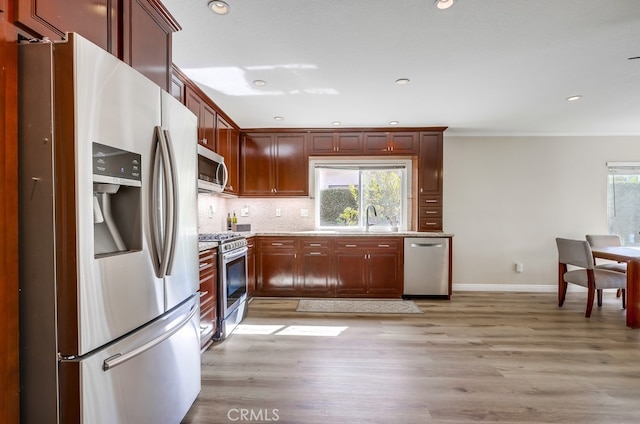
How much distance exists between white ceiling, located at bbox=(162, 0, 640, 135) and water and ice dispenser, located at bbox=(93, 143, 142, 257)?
3.76 ft

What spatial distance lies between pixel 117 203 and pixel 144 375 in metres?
0.72

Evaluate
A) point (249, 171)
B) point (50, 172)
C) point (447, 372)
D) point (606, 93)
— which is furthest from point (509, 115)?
point (50, 172)

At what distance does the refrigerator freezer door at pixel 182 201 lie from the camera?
4.69ft

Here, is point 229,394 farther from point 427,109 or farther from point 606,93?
point 606,93

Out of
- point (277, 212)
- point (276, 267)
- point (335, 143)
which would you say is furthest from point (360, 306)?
point (335, 143)

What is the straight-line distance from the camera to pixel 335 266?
4090 mm

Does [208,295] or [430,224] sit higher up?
[430,224]

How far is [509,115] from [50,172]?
14.4ft

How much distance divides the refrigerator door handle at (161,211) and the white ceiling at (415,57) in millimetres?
990

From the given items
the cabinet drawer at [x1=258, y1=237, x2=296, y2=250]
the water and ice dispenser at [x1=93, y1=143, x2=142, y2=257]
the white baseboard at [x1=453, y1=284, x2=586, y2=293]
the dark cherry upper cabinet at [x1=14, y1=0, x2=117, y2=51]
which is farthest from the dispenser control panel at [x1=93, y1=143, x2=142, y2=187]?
the white baseboard at [x1=453, y1=284, x2=586, y2=293]

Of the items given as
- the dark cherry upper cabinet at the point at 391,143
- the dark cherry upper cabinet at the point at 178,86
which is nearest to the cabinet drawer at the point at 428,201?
the dark cherry upper cabinet at the point at 391,143

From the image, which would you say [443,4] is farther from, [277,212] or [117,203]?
[277,212]

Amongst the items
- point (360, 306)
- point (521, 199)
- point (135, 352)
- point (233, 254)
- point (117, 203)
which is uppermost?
point (521, 199)

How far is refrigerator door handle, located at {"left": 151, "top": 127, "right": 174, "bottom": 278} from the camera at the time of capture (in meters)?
1.32
